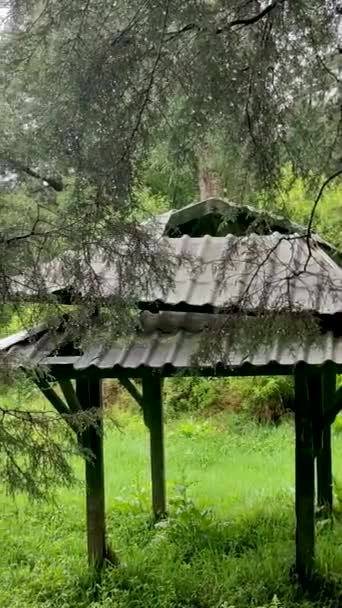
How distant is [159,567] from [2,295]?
9.41 feet

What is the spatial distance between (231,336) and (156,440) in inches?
116

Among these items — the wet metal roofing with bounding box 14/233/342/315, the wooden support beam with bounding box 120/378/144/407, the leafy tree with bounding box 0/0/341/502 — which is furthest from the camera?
the wooden support beam with bounding box 120/378/144/407

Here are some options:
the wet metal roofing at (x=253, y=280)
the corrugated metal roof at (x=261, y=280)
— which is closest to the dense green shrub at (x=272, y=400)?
the corrugated metal roof at (x=261, y=280)

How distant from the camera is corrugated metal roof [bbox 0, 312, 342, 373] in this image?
356cm

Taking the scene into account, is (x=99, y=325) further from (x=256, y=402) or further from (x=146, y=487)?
(x=256, y=402)

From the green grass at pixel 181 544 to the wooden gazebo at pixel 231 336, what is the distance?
28cm

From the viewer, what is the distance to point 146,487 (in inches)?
278

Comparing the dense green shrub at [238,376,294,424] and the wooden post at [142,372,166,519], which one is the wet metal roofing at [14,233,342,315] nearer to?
the wooden post at [142,372,166,519]

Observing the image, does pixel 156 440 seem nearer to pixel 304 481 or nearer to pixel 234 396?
pixel 304 481

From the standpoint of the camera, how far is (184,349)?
14.3 feet

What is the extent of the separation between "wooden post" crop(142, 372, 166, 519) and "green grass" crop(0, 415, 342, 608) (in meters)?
0.13

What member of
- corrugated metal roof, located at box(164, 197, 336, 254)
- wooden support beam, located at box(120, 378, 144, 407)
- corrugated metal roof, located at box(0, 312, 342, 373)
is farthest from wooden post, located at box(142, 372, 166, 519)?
corrugated metal roof, located at box(164, 197, 336, 254)

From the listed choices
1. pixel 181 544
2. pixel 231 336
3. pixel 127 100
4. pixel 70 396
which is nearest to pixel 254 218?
pixel 231 336

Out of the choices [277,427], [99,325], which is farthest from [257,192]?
[277,427]
